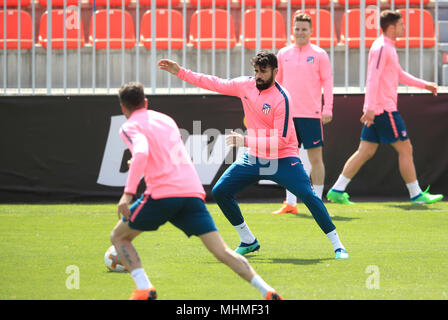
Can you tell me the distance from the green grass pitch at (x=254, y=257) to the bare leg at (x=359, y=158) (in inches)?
17.5

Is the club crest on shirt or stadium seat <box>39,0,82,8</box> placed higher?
stadium seat <box>39,0,82,8</box>

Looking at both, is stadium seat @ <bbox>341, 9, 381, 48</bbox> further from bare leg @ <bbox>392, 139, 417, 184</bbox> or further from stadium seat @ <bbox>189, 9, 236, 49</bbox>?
bare leg @ <bbox>392, 139, 417, 184</bbox>

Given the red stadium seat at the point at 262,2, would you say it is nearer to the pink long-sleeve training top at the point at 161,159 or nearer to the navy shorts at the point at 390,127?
the navy shorts at the point at 390,127

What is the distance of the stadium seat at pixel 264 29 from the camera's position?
11.4 m

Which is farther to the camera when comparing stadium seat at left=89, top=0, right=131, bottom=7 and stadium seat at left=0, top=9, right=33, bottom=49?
stadium seat at left=89, top=0, right=131, bottom=7

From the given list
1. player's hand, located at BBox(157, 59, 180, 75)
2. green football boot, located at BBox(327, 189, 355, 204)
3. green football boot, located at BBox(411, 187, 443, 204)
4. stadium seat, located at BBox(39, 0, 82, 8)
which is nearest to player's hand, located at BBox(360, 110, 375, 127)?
green football boot, located at BBox(327, 189, 355, 204)

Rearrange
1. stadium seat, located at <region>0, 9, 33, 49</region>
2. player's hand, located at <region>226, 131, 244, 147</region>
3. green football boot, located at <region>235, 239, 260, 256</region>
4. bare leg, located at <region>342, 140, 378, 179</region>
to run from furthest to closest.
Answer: stadium seat, located at <region>0, 9, 33, 49</region>, bare leg, located at <region>342, 140, 378, 179</region>, green football boot, located at <region>235, 239, 260, 256</region>, player's hand, located at <region>226, 131, 244, 147</region>

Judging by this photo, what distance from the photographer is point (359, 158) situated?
10.3 meters

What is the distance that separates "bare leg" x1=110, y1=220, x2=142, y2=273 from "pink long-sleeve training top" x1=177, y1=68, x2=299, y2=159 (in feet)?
6.07

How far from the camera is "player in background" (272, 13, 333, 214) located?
9.77 m

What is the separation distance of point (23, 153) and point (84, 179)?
0.85 metres

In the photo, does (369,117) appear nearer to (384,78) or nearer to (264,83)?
(384,78)

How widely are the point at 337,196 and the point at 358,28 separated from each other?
2505 mm

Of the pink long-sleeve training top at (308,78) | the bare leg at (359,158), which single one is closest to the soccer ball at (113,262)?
the pink long-sleeve training top at (308,78)
